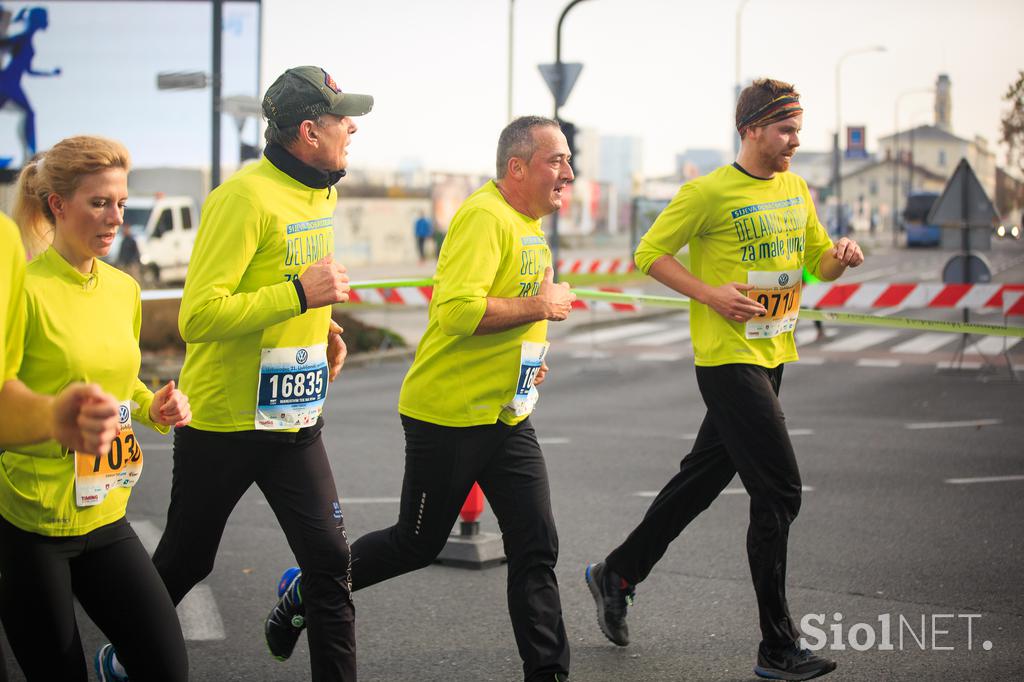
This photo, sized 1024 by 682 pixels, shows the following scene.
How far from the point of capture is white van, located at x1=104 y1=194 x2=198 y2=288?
32656 millimetres

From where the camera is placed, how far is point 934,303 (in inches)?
530

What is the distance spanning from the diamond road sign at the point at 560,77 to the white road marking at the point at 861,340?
567 centimetres

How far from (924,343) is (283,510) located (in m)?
17.4

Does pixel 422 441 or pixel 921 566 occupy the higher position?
pixel 422 441

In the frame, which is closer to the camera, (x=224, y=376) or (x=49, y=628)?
(x=49, y=628)

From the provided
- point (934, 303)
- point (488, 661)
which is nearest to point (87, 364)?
point (488, 661)

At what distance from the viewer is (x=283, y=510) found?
4.27 meters

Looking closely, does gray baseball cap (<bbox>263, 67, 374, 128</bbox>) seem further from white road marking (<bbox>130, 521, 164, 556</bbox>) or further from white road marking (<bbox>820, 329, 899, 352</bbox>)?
white road marking (<bbox>820, 329, 899, 352</bbox>)

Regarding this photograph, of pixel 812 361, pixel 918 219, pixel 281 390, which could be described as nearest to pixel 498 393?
pixel 281 390

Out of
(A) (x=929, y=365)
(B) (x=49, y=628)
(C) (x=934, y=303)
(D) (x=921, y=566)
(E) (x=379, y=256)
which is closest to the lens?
(B) (x=49, y=628)

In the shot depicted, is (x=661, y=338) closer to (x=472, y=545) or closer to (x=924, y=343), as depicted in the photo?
(x=924, y=343)

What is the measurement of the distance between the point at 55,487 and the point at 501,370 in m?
1.64

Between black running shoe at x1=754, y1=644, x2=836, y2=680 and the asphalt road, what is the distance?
0.10 m

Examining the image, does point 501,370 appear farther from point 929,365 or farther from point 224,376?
point 929,365
